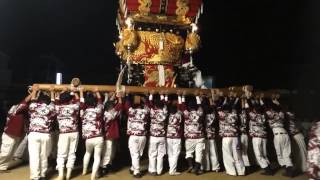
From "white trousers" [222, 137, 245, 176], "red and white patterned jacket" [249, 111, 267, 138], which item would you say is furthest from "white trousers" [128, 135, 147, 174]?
"red and white patterned jacket" [249, 111, 267, 138]

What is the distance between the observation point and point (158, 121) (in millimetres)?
6867

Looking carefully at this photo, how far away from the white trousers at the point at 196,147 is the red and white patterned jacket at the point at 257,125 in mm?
953

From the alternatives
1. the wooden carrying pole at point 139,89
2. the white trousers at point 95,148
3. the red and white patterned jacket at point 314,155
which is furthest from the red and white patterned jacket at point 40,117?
the red and white patterned jacket at point 314,155

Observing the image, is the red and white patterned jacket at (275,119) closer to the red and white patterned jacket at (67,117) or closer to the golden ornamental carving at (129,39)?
the golden ornamental carving at (129,39)

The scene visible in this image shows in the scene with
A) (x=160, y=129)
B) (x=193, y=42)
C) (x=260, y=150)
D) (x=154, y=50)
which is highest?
(x=193, y=42)

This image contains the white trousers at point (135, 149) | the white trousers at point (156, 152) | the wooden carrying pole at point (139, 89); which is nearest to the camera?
the wooden carrying pole at point (139, 89)

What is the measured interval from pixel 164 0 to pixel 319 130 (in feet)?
16.2

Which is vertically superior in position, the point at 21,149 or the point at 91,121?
the point at 91,121

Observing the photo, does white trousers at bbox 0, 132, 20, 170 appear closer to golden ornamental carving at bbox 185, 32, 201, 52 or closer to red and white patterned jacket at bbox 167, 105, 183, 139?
red and white patterned jacket at bbox 167, 105, 183, 139

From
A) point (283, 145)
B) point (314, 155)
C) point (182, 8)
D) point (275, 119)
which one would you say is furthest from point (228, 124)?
point (182, 8)

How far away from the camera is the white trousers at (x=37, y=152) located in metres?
6.31

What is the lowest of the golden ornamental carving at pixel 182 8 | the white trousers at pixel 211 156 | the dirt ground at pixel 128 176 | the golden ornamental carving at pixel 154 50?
the dirt ground at pixel 128 176

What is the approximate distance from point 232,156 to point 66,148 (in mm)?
2912

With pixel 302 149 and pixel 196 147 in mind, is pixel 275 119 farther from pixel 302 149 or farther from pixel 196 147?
pixel 196 147
